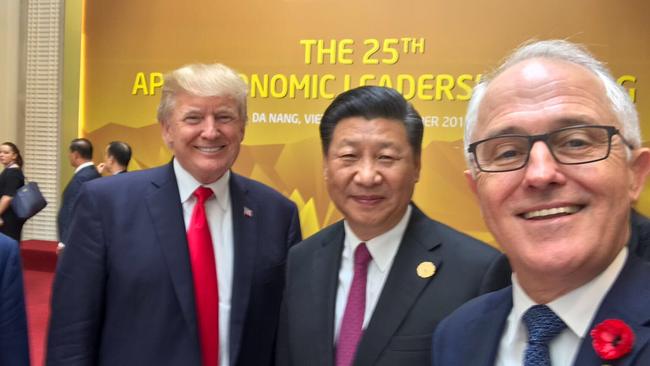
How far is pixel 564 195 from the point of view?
45.7 inches

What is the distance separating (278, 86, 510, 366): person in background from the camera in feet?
6.06

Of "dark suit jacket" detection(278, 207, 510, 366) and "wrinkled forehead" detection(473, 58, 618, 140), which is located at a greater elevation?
"wrinkled forehead" detection(473, 58, 618, 140)

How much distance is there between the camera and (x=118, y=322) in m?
2.20

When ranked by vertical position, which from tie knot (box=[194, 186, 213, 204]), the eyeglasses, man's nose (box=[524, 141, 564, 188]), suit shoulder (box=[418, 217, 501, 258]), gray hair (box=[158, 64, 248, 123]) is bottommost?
suit shoulder (box=[418, 217, 501, 258])

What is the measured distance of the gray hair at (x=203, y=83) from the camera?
2.26 meters

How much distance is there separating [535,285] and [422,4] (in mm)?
4588

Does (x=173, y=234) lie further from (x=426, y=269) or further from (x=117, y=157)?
(x=117, y=157)

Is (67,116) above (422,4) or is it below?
below

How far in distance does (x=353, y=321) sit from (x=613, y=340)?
0.86 m

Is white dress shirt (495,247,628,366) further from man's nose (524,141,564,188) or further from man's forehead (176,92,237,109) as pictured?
man's forehead (176,92,237,109)

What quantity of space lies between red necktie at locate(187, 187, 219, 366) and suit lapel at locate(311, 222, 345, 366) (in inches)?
15.2

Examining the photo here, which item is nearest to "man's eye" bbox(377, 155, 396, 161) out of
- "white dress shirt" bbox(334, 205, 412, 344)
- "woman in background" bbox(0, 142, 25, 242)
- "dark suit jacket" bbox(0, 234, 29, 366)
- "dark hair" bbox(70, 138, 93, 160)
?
"white dress shirt" bbox(334, 205, 412, 344)

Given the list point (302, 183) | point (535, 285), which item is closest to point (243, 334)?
point (535, 285)

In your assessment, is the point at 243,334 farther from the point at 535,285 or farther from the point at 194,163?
the point at 535,285
